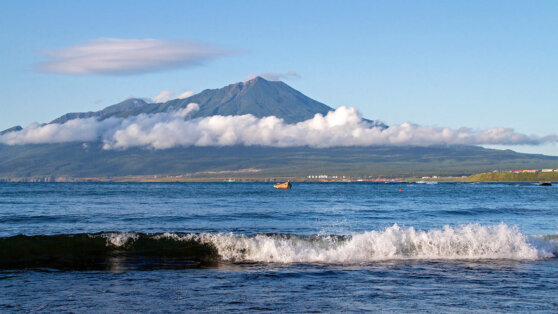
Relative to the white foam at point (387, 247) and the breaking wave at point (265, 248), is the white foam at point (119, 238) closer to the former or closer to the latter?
the breaking wave at point (265, 248)

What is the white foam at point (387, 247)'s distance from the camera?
25.3 metres

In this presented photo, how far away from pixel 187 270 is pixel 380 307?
891 centimetres

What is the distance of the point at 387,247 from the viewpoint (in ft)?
86.7

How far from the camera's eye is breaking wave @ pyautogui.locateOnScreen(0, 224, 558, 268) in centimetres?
2480

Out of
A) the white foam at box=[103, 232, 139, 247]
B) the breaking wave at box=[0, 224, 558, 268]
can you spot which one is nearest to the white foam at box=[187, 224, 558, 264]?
the breaking wave at box=[0, 224, 558, 268]

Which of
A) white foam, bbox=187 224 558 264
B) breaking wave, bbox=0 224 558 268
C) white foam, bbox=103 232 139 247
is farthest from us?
white foam, bbox=103 232 139 247

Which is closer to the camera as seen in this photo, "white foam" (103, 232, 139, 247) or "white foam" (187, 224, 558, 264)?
"white foam" (187, 224, 558, 264)

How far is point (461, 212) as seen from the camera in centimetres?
5350

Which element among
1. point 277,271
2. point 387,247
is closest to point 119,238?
point 277,271

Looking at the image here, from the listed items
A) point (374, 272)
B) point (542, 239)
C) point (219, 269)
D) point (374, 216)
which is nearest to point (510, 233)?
point (542, 239)

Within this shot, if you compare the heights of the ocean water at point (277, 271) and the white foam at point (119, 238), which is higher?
the white foam at point (119, 238)

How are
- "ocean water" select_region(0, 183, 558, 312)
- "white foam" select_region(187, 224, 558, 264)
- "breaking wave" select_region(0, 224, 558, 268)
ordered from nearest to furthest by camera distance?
"ocean water" select_region(0, 183, 558, 312) → "breaking wave" select_region(0, 224, 558, 268) → "white foam" select_region(187, 224, 558, 264)

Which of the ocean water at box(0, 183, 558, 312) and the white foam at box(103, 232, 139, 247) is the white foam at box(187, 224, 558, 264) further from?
the white foam at box(103, 232, 139, 247)

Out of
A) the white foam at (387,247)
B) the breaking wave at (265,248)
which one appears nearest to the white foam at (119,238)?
the breaking wave at (265,248)
